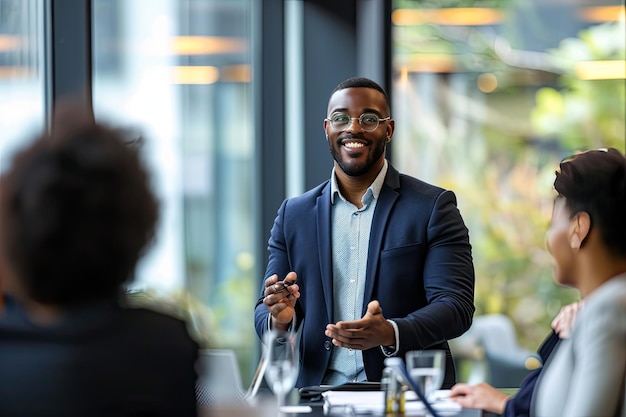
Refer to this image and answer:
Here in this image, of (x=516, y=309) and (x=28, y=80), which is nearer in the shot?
(x=28, y=80)

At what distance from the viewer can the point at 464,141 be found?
20.1 ft

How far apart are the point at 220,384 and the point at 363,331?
57 cm

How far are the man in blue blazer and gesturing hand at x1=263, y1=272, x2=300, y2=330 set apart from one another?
0.13 meters

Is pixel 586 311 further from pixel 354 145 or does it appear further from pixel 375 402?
pixel 354 145

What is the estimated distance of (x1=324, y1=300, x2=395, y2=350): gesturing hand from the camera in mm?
3059

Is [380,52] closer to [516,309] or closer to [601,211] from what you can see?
[516,309]

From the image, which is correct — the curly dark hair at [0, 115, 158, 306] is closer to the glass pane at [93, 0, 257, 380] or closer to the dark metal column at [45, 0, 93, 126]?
the dark metal column at [45, 0, 93, 126]

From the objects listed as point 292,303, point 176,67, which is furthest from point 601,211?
point 176,67

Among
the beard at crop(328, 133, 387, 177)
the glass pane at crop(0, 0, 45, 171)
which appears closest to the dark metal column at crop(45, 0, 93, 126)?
the glass pane at crop(0, 0, 45, 171)

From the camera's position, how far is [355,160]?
365cm

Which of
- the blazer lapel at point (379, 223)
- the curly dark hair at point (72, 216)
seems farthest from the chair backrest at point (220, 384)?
the blazer lapel at point (379, 223)

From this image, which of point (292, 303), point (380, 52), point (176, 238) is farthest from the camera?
point (380, 52)

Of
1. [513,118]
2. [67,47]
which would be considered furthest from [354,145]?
[513,118]

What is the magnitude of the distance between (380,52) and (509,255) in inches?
57.7
